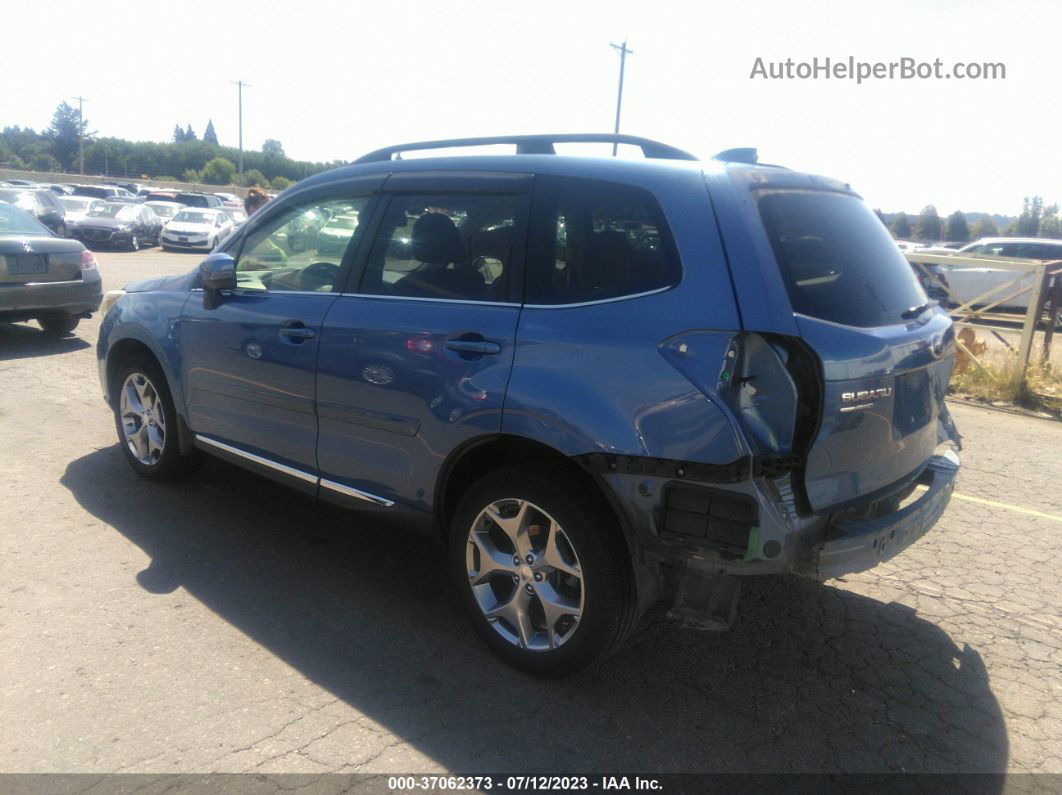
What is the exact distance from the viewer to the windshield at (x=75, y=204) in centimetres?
2716

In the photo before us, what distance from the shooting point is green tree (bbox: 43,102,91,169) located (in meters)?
94.3

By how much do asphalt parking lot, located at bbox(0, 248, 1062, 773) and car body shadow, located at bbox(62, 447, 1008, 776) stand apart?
0.03ft

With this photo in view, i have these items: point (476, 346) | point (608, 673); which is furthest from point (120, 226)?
point (608, 673)

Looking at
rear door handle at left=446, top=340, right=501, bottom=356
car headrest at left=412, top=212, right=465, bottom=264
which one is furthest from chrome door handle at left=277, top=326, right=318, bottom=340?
rear door handle at left=446, top=340, right=501, bottom=356

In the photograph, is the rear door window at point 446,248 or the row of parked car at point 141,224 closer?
the rear door window at point 446,248

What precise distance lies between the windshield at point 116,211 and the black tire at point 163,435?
75.3ft

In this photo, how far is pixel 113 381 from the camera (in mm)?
5391

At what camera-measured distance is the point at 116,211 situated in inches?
1035

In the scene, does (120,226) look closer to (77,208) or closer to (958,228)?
(77,208)

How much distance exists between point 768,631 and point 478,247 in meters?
2.06

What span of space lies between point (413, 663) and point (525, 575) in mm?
587

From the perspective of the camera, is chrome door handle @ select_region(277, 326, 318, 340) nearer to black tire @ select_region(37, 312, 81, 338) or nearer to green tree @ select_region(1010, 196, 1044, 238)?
black tire @ select_region(37, 312, 81, 338)

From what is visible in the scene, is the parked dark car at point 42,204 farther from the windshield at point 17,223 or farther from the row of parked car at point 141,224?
the windshield at point 17,223

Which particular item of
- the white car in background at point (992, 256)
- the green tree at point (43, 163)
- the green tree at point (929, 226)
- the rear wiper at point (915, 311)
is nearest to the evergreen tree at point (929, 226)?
the green tree at point (929, 226)
